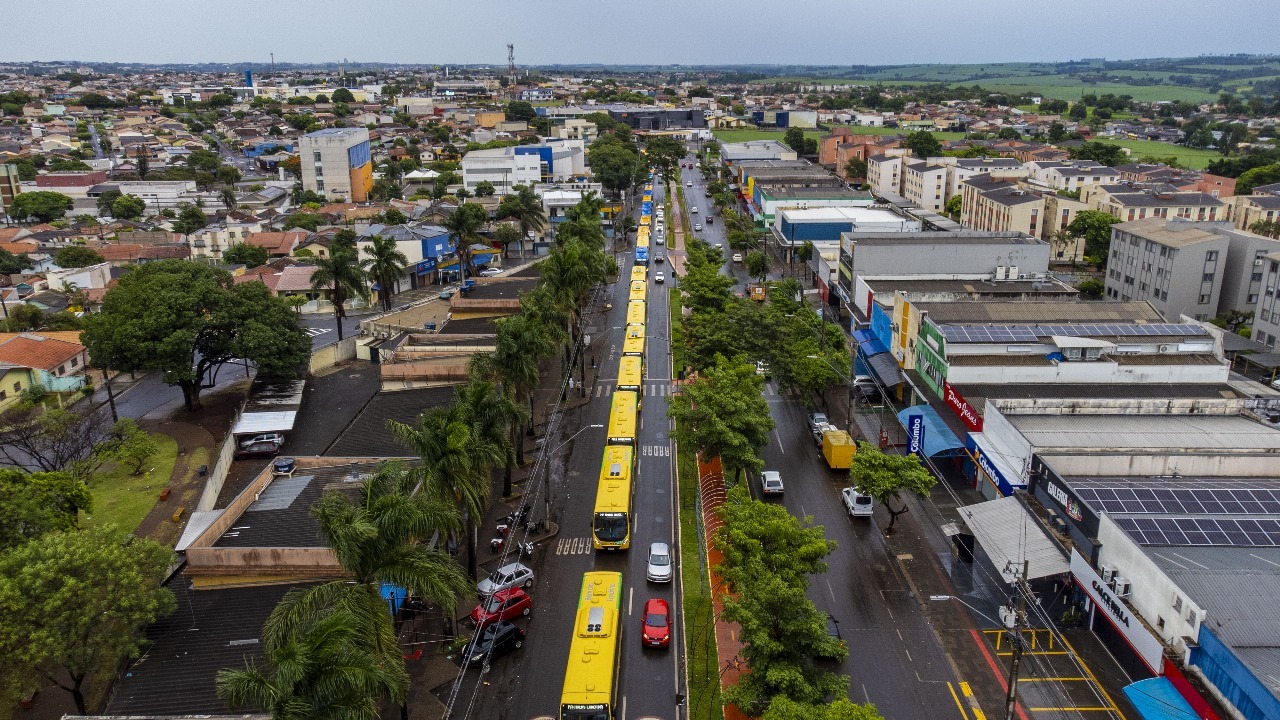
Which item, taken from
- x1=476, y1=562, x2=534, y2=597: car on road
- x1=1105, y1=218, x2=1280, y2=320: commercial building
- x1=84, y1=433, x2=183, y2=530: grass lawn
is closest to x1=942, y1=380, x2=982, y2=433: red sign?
x1=476, y1=562, x2=534, y2=597: car on road

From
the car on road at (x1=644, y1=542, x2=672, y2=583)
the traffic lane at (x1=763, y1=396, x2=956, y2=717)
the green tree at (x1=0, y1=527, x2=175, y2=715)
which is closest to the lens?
the green tree at (x1=0, y1=527, x2=175, y2=715)

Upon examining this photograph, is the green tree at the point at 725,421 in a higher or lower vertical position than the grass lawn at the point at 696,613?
higher

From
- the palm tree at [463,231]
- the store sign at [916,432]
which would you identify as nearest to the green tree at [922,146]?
the palm tree at [463,231]

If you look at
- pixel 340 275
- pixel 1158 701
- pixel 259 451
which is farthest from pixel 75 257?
pixel 1158 701

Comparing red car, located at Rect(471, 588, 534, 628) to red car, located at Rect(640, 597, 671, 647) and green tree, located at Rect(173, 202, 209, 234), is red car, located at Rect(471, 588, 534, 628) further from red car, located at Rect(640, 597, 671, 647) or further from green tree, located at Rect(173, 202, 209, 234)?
green tree, located at Rect(173, 202, 209, 234)

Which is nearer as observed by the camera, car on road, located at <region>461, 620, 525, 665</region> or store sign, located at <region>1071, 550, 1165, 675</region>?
store sign, located at <region>1071, 550, 1165, 675</region>

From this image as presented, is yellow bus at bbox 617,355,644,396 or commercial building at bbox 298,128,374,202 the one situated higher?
commercial building at bbox 298,128,374,202

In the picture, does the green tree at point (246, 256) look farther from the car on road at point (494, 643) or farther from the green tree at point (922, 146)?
the green tree at point (922, 146)
